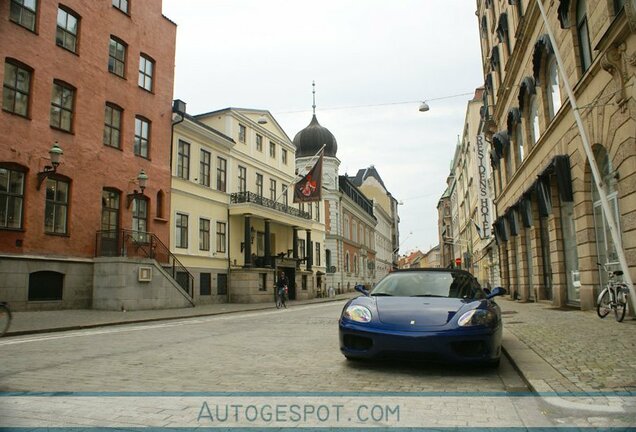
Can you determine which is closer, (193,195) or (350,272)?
(193,195)

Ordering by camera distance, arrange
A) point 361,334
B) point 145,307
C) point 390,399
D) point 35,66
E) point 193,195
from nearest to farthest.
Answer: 1. point 390,399
2. point 361,334
3. point 35,66
4. point 145,307
5. point 193,195

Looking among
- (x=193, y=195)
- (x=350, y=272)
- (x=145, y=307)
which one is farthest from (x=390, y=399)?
(x=350, y=272)

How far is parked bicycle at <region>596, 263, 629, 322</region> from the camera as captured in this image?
1052cm

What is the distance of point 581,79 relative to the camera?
13344mm

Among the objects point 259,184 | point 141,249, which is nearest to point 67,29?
point 141,249

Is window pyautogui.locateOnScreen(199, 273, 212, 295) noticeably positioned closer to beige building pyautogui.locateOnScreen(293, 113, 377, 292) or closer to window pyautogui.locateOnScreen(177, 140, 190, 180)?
window pyautogui.locateOnScreen(177, 140, 190, 180)

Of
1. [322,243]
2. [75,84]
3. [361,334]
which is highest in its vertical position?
[75,84]

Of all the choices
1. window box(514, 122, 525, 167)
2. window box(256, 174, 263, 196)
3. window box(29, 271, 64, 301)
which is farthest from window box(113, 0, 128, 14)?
window box(514, 122, 525, 167)

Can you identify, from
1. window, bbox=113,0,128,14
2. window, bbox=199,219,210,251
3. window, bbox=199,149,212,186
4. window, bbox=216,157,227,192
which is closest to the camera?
window, bbox=113,0,128,14

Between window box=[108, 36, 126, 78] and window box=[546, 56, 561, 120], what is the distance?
61.0ft

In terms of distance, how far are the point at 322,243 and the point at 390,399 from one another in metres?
44.4

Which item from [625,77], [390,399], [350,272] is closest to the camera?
[390,399]

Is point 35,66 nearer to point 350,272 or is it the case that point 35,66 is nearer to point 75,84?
point 75,84

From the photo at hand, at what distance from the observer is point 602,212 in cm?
1332
